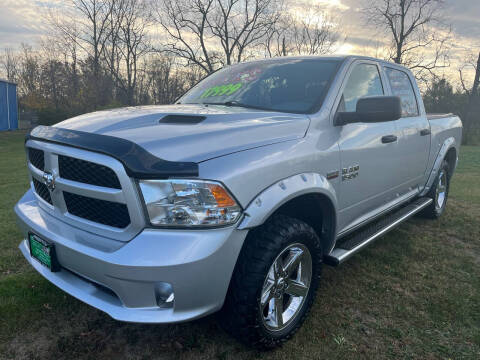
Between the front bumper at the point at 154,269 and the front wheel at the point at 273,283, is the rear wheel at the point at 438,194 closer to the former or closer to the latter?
the front wheel at the point at 273,283

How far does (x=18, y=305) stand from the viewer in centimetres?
259

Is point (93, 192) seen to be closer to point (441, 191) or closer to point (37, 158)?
point (37, 158)

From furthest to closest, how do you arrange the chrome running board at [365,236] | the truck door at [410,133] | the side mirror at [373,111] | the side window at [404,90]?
the side window at [404,90] < the truck door at [410,133] < the chrome running board at [365,236] < the side mirror at [373,111]

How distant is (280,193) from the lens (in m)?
1.99

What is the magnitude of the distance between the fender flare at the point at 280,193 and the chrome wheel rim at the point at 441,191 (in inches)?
129

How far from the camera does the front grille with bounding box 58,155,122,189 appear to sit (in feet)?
5.81

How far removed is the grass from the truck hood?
4.22ft

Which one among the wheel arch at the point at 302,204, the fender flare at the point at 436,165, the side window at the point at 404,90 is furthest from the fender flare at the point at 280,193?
the fender flare at the point at 436,165

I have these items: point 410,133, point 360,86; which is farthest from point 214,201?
point 410,133

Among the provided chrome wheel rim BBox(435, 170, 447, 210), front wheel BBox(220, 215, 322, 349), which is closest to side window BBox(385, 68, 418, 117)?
chrome wheel rim BBox(435, 170, 447, 210)

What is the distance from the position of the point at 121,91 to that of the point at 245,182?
32.4 metres

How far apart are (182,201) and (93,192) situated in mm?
481

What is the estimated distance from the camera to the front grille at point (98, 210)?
181 centimetres

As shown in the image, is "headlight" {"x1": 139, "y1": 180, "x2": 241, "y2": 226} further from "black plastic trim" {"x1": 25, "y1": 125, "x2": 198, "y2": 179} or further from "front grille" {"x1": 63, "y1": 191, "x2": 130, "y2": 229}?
"front grille" {"x1": 63, "y1": 191, "x2": 130, "y2": 229}
